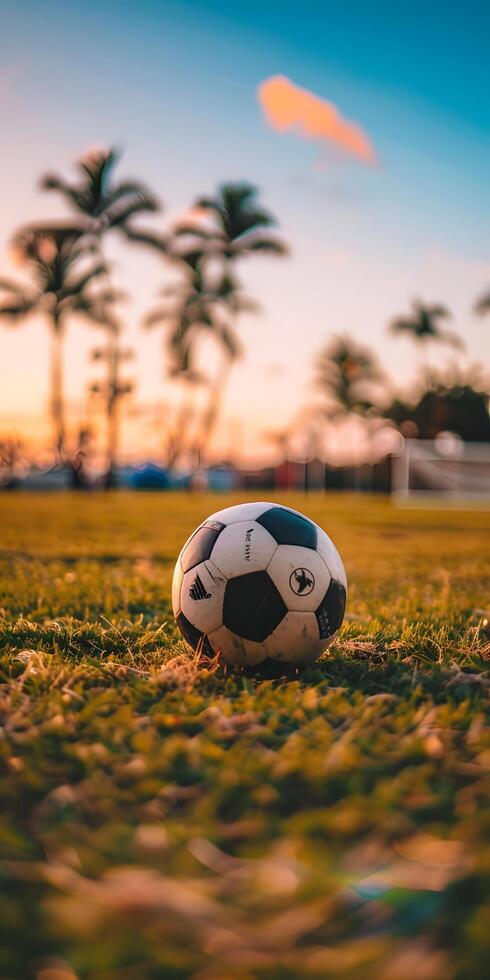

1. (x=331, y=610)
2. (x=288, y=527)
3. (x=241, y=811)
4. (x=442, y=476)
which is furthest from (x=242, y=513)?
(x=442, y=476)

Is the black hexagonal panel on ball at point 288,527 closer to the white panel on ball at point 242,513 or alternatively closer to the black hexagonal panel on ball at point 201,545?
the white panel on ball at point 242,513

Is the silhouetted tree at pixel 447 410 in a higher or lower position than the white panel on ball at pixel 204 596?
higher

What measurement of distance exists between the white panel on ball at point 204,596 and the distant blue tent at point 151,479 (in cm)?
4462

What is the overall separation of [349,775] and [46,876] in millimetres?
767

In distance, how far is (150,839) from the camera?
1567 millimetres

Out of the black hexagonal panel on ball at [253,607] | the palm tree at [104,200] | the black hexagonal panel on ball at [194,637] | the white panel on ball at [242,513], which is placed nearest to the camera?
the black hexagonal panel on ball at [253,607]

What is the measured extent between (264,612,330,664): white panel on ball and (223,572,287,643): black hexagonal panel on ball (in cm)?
3

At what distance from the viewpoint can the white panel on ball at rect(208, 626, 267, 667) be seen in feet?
9.06

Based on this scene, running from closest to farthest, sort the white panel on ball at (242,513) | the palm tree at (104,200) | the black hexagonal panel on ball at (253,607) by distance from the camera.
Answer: the black hexagonal panel on ball at (253,607), the white panel on ball at (242,513), the palm tree at (104,200)

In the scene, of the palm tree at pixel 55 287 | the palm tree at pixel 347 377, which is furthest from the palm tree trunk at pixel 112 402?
the palm tree at pixel 347 377

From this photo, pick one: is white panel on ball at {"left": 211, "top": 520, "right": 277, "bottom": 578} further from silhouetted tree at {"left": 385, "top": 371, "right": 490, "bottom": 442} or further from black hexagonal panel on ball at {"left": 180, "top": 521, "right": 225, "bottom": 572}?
silhouetted tree at {"left": 385, "top": 371, "right": 490, "bottom": 442}

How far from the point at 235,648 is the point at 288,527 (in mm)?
498

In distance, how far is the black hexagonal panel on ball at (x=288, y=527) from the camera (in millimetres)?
2867

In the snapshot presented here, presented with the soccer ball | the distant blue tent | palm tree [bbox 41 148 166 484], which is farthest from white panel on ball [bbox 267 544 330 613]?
the distant blue tent
